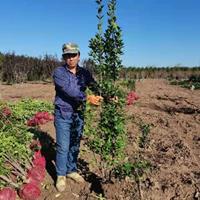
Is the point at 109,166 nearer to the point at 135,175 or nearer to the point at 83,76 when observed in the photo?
the point at 135,175

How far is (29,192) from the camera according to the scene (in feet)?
18.9

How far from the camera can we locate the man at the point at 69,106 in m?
5.67

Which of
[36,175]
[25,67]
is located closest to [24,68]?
[25,67]

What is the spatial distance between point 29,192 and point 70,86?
154cm

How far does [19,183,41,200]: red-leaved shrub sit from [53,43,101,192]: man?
1.01ft

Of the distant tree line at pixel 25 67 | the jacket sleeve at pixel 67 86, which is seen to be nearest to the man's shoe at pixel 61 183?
the jacket sleeve at pixel 67 86

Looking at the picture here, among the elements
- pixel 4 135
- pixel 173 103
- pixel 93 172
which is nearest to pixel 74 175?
pixel 93 172

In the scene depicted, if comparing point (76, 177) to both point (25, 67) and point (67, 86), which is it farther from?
point (25, 67)

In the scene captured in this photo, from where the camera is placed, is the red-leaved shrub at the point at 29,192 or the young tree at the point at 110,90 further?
the red-leaved shrub at the point at 29,192

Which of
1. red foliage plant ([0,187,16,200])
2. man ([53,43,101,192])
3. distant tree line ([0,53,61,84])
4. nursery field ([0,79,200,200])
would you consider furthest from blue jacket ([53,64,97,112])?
distant tree line ([0,53,61,84])

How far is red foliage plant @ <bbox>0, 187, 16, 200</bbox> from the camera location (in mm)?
5504

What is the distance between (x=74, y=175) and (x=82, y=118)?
33.6 inches

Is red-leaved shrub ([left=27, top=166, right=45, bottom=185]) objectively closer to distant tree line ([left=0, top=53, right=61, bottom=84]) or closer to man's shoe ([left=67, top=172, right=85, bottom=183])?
man's shoe ([left=67, top=172, right=85, bottom=183])

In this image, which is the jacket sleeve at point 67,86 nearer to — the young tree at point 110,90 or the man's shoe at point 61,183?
the young tree at point 110,90
